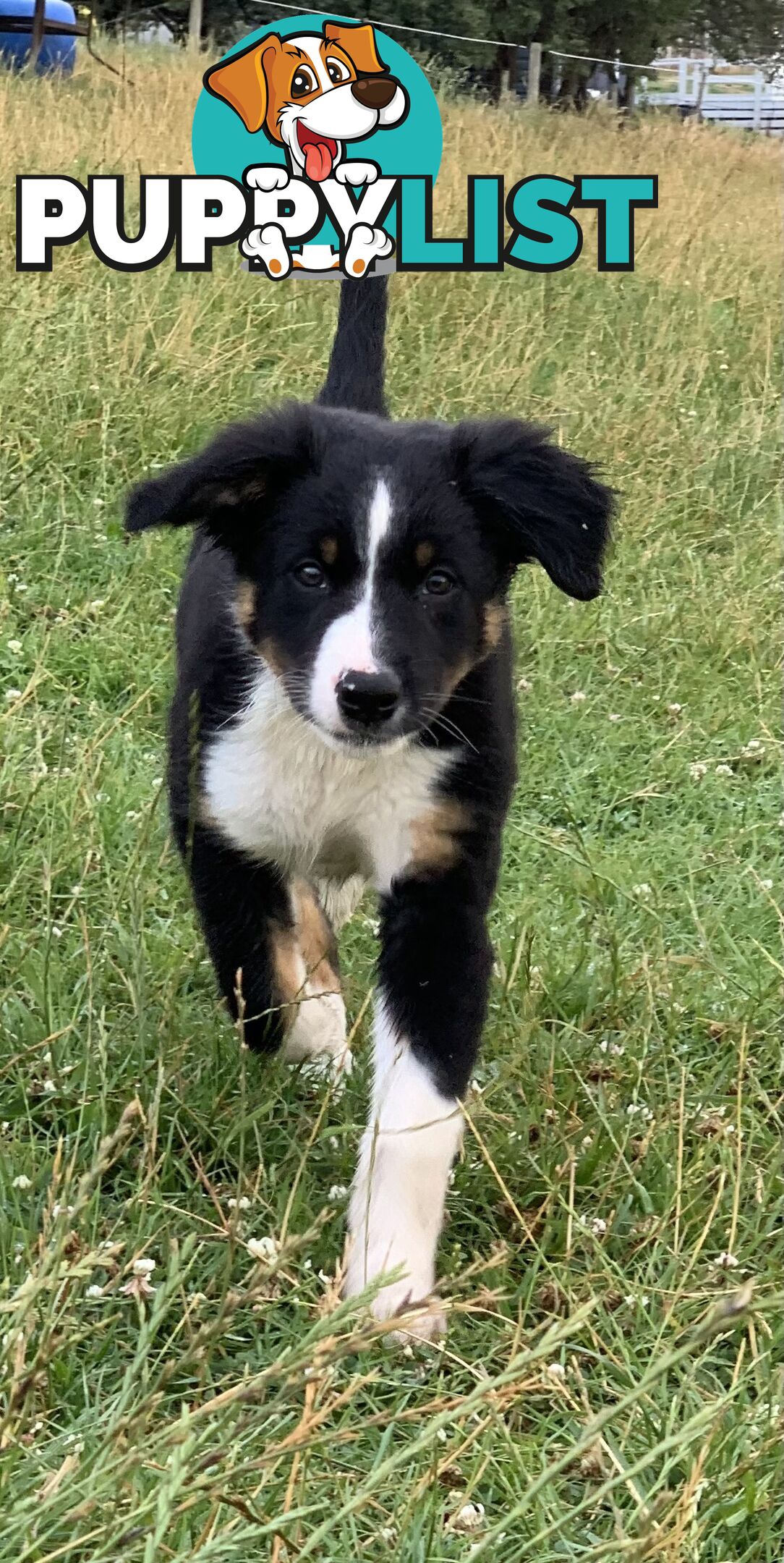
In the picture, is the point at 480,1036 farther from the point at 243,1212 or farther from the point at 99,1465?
the point at 99,1465

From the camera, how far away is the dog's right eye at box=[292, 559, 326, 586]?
2260mm

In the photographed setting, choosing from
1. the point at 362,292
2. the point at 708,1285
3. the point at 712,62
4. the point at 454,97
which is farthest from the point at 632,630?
the point at 712,62

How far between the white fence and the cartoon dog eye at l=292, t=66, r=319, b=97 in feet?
19.2

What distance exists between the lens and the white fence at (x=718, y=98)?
11.8 meters

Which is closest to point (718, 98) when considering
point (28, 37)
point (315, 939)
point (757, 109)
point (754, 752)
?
point (757, 109)

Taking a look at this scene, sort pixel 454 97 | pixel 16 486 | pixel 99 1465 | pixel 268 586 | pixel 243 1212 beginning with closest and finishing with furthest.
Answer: pixel 99 1465, pixel 243 1212, pixel 268 586, pixel 16 486, pixel 454 97

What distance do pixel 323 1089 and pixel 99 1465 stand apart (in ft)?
3.54

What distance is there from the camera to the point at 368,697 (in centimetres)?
211

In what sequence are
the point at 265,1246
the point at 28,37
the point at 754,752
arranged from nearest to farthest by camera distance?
1. the point at 265,1246
2. the point at 754,752
3. the point at 28,37

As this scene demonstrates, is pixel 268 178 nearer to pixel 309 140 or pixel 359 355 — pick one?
pixel 309 140

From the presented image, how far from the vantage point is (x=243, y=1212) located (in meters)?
2.14

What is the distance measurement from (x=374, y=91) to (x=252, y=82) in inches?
19.5

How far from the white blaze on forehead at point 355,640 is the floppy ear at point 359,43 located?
468cm

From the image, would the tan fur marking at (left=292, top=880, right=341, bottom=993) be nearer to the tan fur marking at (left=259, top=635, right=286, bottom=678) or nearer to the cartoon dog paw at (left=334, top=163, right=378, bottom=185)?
the tan fur marking at (left=259, top=635, right=286, bottom=678)
